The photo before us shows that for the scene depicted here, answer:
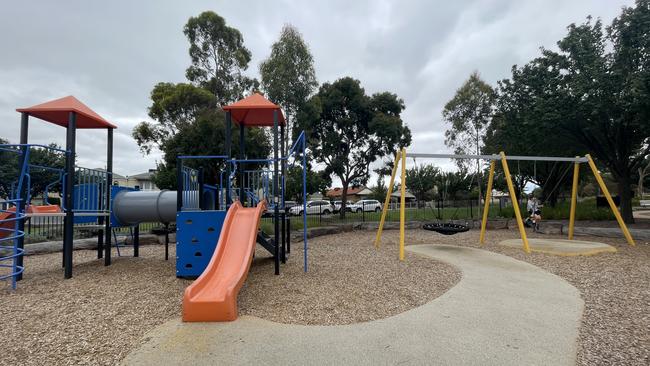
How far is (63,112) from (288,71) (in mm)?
8871

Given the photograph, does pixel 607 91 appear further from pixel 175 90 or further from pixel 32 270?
pixel 175 90

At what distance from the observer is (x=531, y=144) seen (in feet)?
51.3

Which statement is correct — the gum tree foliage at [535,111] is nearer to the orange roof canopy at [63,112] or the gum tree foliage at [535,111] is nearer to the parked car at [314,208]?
the orange roof canopy at [63,112]

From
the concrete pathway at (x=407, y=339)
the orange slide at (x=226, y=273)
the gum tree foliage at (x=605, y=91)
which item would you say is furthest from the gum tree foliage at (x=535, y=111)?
the orange slide at (x=226, y=273)

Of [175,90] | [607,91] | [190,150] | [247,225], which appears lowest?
[247,225]

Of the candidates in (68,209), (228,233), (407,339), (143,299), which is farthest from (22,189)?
(407,339)

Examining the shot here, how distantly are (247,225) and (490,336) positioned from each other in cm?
391

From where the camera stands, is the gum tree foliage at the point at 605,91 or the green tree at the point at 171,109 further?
the green tree at the point at 171,109

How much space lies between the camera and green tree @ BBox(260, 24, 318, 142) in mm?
13938

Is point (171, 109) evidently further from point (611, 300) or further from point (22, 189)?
point (611, 300)

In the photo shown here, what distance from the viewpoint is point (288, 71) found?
13930 millimetres

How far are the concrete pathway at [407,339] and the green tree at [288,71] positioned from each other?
37.2 ft

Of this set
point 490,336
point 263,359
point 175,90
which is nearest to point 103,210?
point 263,359

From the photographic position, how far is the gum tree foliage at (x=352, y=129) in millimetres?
18078
